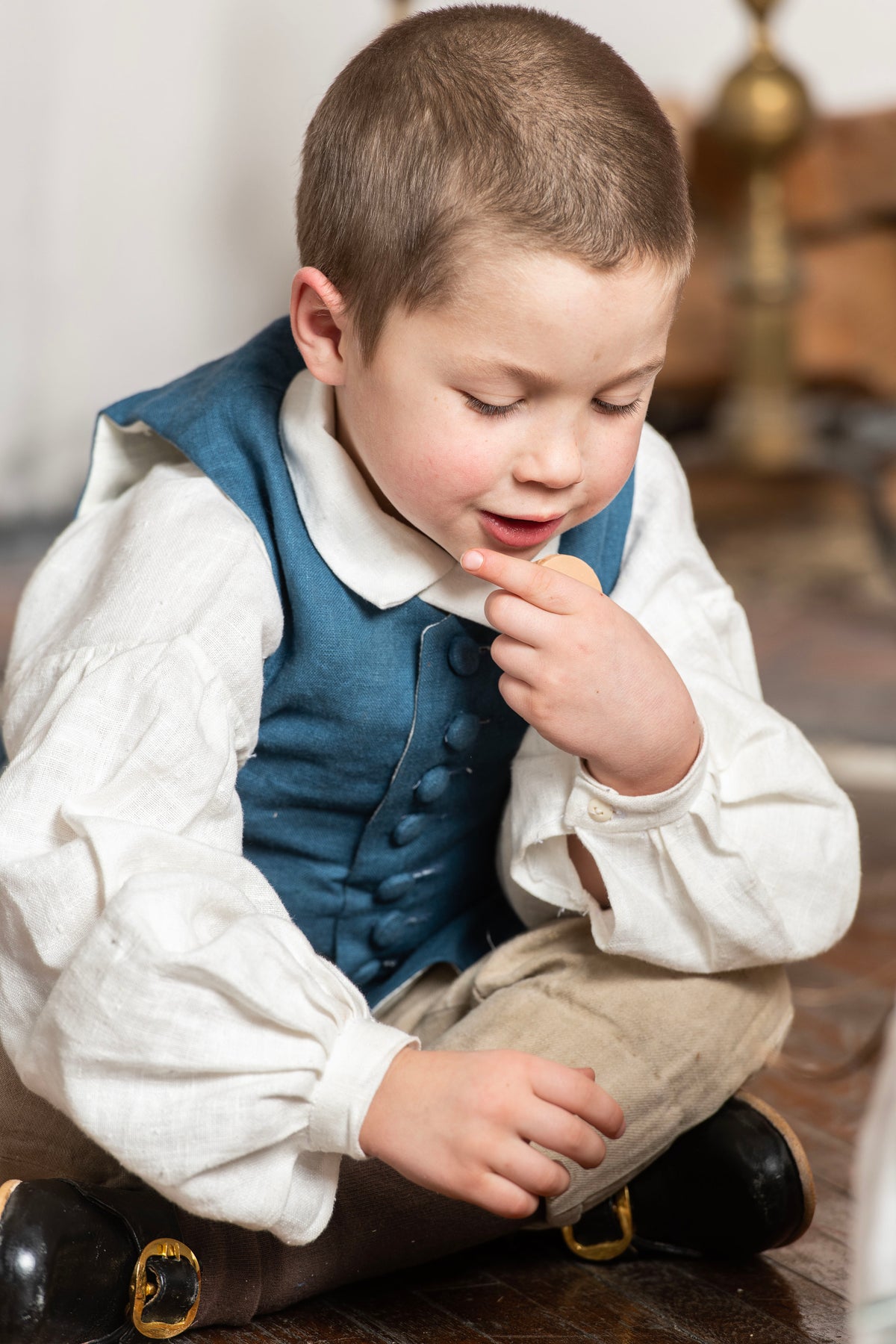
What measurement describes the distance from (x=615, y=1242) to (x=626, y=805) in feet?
0.85

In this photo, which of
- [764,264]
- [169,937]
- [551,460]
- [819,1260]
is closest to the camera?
[169,937]

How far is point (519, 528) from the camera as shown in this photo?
821 millimetres

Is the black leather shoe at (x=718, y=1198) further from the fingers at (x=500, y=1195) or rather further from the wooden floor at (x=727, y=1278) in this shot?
the fingers at (x=500, y=1195)

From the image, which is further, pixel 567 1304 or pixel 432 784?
pixel 432 784

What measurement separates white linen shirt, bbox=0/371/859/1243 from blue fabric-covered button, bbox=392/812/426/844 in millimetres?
55

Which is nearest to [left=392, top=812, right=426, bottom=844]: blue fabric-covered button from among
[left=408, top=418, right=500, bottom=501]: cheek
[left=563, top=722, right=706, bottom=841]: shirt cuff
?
[left=563, top=722, right=706, bottom=841]: shirt cuff

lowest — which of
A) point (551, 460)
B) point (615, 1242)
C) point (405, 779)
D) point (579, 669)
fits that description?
point (615, 1242)

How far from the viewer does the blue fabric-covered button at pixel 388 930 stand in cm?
97

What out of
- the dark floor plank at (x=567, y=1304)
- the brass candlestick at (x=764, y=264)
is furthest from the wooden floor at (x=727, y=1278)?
the brass candlestick at (x=764, y=264)

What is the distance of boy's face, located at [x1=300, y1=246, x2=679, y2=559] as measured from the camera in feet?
2.44

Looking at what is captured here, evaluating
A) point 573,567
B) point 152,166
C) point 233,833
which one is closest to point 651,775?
point 573,567

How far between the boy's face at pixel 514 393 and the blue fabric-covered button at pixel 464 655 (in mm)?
84

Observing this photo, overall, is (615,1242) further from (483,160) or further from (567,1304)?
(483,160)

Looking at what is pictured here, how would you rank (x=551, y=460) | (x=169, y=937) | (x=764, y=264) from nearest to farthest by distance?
(x=169, y=937) < (x=551, y=460) < (x=764, y=264)
